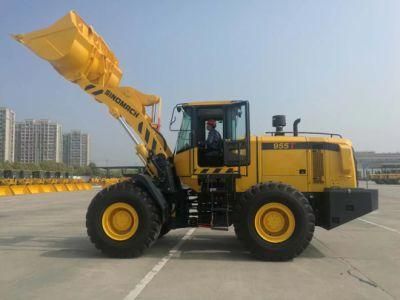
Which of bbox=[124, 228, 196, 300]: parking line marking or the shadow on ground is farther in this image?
the shadow on ground

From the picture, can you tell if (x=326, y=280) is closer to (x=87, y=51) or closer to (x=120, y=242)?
(x=120, y=242)

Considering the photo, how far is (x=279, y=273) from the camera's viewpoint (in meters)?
8.12

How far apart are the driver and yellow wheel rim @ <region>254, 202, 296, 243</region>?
5.93 ft

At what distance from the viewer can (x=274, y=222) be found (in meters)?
9.45

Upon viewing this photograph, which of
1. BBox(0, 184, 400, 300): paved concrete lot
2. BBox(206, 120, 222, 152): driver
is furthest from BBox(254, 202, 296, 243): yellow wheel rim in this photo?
BBox(206, 120, 222, 152): driver

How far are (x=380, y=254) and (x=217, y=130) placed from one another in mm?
4485

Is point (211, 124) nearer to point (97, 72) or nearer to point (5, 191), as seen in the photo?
point (97, 72)

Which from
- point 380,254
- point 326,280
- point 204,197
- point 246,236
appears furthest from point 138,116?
point 380,254

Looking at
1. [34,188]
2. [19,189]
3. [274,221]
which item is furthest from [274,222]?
[34,188]

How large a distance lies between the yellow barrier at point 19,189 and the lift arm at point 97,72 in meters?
31.1

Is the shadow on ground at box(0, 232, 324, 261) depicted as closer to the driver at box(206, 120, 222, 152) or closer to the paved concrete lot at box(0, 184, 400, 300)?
the paved concrete lot at box(0, 184, 400, 300)

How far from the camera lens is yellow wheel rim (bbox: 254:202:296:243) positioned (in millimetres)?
9359

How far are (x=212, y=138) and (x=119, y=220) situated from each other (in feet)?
8.89

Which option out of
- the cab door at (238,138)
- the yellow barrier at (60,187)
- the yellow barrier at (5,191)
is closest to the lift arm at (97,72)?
the cab door at (238,138)
